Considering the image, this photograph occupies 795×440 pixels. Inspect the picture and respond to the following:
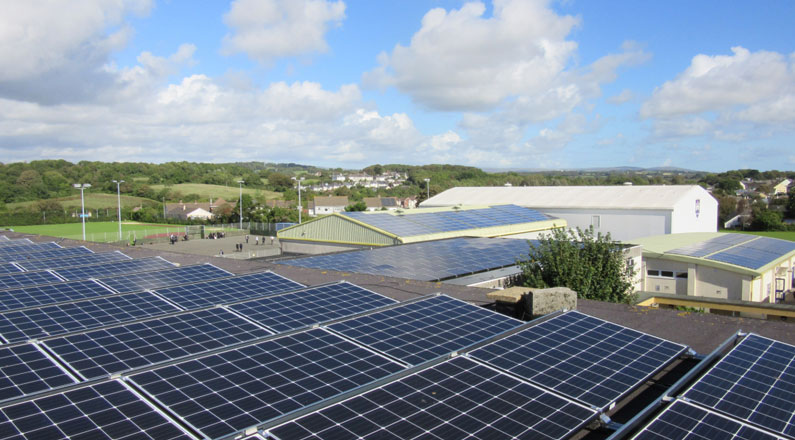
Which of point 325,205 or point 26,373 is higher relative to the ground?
point 26,373

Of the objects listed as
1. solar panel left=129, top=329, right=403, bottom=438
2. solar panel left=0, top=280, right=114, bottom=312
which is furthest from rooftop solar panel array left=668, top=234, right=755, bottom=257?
solar panel left=0, top=280, right=114, bottom=312

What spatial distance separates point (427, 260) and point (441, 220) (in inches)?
561

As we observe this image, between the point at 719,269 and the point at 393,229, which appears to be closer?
the point at 719,269

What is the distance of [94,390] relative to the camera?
6508mm

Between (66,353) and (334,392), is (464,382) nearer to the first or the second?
(334,392)

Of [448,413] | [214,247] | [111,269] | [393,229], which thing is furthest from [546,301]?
[214,247]

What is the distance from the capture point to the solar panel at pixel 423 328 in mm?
8391

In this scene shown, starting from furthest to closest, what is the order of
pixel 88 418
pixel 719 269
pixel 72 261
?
pixel 719 269 < pixel 72 261 < pixel 88 418

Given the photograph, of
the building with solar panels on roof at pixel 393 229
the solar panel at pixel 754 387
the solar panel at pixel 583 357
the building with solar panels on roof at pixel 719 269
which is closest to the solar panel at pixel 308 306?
the solar panel at pixel 583 357

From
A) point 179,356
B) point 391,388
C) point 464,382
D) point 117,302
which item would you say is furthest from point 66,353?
point 464,382

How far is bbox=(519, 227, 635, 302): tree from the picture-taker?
19078 millimetres

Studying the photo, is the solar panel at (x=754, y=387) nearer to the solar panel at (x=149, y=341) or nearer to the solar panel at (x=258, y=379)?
the solar panel at (x=258, y=379)

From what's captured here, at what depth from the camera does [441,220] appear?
39031 millimetres

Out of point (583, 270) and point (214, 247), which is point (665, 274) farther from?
point (214, 247)
